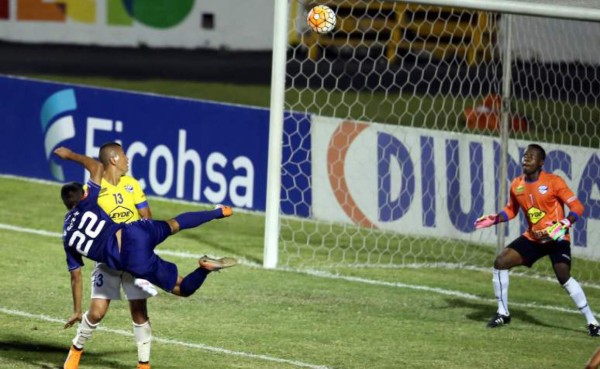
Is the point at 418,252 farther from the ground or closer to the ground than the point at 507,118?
closer to the ground

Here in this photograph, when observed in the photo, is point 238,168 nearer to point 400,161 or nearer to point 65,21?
point 400,161

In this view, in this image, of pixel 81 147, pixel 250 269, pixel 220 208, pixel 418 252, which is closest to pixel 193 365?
pixel 220 208

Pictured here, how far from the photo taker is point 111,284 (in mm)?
11492

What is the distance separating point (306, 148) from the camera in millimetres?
20594

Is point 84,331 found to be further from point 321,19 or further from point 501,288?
point 321,19

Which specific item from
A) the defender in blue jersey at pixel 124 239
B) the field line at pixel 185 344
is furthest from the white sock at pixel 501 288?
the defender in blue jersey at pixel 124 239

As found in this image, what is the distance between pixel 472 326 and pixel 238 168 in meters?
7.37

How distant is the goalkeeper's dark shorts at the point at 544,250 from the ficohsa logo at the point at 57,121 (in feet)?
32.3

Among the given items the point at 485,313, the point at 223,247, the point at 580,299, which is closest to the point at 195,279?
the point at 580,299

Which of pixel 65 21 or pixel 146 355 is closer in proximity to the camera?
pixel 146 355

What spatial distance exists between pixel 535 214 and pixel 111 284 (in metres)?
5.11

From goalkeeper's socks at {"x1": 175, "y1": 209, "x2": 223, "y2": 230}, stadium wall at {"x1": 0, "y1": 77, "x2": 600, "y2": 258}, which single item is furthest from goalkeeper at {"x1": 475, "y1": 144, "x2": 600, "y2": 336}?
stadium wall at {"x1": 0, "y1": 77, "x2": 600, "y2": 258}

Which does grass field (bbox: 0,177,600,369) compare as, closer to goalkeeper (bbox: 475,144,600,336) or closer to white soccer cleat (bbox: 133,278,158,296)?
goalkeeper (bbox: 475,144,600,336)

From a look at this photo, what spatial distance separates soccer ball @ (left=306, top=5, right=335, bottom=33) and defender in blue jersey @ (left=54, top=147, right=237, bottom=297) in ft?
16.6
